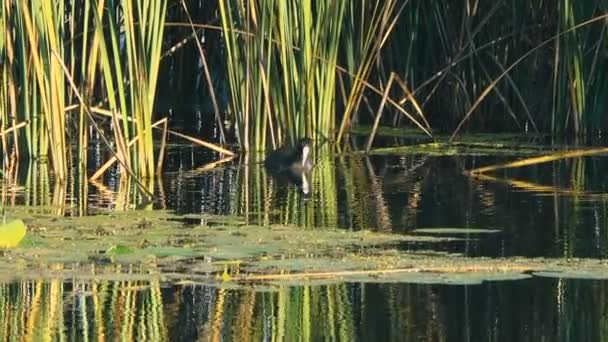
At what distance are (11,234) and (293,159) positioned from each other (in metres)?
4.32

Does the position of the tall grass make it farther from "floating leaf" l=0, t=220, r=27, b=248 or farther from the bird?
"floating leaf" l=0, t=220, r=27, b=248

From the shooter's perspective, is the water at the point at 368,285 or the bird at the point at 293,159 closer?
the water at the point at 368,285

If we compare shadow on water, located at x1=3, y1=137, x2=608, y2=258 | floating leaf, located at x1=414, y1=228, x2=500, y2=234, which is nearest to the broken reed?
shadow on water, located at x1=3, y1=137, x2=608, y2=258

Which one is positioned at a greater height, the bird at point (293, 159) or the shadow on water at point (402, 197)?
the bird at point (293, 159)

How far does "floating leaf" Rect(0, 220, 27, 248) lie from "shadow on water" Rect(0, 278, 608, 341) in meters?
0.62

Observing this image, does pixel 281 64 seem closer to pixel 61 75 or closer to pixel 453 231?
pixel 61 75

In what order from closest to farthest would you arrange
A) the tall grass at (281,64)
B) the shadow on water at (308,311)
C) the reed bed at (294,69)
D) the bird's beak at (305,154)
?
the shadow on water at (308,311), the reed bed at (294,69), the bird's beak at (305,154), the tall grass at (281,64)

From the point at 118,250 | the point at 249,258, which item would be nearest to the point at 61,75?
the point at 118,250

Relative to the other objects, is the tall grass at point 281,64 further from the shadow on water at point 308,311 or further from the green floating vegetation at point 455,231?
the shadow on water at point 308,311

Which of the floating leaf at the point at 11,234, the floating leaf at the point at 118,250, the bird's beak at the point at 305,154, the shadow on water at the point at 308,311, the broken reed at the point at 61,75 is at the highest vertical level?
the broken reed at the point at 61,75

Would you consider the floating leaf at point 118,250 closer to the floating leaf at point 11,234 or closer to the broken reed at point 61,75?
the floating leaf at point 11,234

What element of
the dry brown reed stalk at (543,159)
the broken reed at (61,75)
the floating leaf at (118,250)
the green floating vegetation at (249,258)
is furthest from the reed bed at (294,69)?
the floating leaf at (118,250)

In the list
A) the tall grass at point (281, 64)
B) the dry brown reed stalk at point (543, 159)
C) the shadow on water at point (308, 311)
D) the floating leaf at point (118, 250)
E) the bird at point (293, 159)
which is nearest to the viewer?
the shadow on water at point (308, 311)

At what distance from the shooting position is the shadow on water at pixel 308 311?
18.5ft
